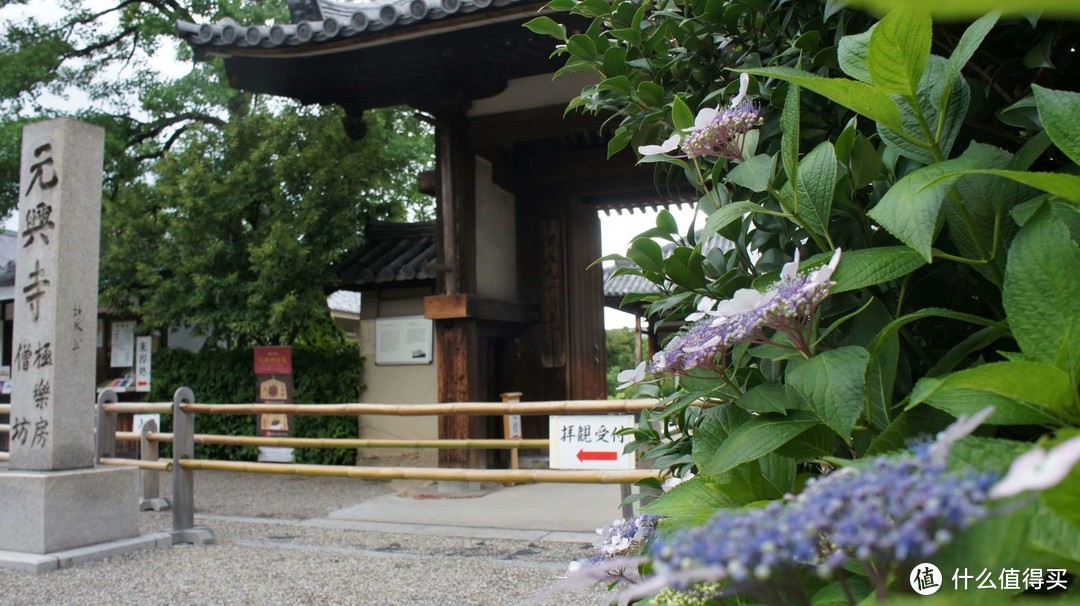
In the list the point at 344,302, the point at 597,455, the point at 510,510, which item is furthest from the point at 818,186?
the point at 344,302

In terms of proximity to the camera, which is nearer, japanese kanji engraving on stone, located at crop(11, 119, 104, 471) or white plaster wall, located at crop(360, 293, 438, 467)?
japanese kanji engraving on stone, located at crop(11, 119, 104, 471)

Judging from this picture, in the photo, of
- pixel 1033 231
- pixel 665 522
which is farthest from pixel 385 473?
pixel 1033 231

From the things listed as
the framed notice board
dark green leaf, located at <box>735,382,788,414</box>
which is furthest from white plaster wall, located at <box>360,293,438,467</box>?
dark green leaf, located at <box>735,382,788,414</box>

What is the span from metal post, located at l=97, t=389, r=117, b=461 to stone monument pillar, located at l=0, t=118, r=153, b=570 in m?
1.27

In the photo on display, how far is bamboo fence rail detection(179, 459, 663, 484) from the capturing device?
3510mm

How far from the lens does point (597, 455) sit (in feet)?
11.6

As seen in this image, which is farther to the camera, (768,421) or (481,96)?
(481,96)

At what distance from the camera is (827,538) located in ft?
1.35

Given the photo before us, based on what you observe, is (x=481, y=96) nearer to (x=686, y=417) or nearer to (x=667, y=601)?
(x=686, y=417)

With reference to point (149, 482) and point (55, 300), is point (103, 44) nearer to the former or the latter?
point (149, 482)

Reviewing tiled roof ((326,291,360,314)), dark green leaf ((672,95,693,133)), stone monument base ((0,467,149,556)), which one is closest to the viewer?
dark green leaf ((672,95,693,133))

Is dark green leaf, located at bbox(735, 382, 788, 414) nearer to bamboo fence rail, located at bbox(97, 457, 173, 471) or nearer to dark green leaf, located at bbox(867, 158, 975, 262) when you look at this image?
dark green leaf, located at bbox(867, 158, 975, 262)

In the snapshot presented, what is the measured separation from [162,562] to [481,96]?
13.2 feet

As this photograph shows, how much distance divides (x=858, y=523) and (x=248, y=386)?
8.31 metres
